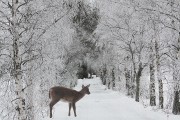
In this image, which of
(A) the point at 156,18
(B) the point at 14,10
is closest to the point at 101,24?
(A) the point at 156,18

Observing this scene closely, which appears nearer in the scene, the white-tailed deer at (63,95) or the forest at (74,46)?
the forest at (74,46)

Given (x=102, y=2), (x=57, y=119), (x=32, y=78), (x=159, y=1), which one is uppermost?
(x=102, y=2)

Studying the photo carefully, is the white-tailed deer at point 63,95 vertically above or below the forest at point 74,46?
below

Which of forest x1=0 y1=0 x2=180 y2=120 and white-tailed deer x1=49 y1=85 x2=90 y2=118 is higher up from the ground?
forest x1=0 y1=0 x2=180 y2=120

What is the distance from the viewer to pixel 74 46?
37250 millimetres

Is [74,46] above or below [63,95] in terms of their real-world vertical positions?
above

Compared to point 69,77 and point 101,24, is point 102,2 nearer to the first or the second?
point 101,24

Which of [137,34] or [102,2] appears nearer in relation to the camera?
[137,34]

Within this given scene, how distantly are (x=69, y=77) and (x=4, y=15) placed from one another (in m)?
25.3

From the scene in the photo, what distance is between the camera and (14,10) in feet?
38.0

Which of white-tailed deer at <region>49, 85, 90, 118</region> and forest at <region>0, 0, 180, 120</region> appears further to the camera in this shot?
white-tailed deer at <region>49, 85, 90, 118</region>

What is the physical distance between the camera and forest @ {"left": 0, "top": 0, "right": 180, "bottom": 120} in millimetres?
11984

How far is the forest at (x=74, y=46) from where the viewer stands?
472 inches

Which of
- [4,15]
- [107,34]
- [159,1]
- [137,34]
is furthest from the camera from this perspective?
[107,34]
